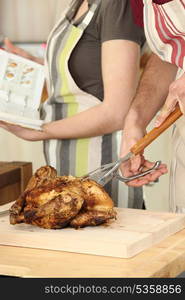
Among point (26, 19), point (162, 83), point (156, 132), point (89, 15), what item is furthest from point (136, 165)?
point (26, 19)

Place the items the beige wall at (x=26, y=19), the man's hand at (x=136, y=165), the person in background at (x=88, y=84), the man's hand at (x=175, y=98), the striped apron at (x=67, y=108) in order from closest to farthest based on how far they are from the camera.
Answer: the man's hand at (x=175, y=98) → the man's hand at (x=136, y=165) → the person in background at (x=88, y=84) → the striped apron at (x=67, y=108) → the beige wall at (x=26, y=19)

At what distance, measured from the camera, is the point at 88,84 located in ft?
6.46

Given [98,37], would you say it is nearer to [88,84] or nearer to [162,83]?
[88,84]

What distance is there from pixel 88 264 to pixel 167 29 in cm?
67

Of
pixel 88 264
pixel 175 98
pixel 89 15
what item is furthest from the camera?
pixel 89 15

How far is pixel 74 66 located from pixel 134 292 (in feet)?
3.39

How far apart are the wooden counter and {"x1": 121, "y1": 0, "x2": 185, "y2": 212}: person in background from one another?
39cm

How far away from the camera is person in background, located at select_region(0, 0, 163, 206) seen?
1838 mm

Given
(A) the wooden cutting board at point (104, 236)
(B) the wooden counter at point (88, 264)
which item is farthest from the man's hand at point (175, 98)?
(B) the wooden counter at point (88, 264)

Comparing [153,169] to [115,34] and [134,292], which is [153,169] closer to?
[115,34]

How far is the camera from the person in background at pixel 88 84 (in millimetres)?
1838

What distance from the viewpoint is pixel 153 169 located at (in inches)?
62.7

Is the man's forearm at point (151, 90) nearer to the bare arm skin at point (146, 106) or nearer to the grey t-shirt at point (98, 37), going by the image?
the bare arm skin at point (146, 106)

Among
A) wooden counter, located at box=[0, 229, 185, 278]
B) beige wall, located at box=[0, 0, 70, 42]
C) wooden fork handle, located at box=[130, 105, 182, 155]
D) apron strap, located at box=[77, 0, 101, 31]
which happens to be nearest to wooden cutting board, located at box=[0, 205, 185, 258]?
wooden counter, located at box=[0, 229, 185, 278]
